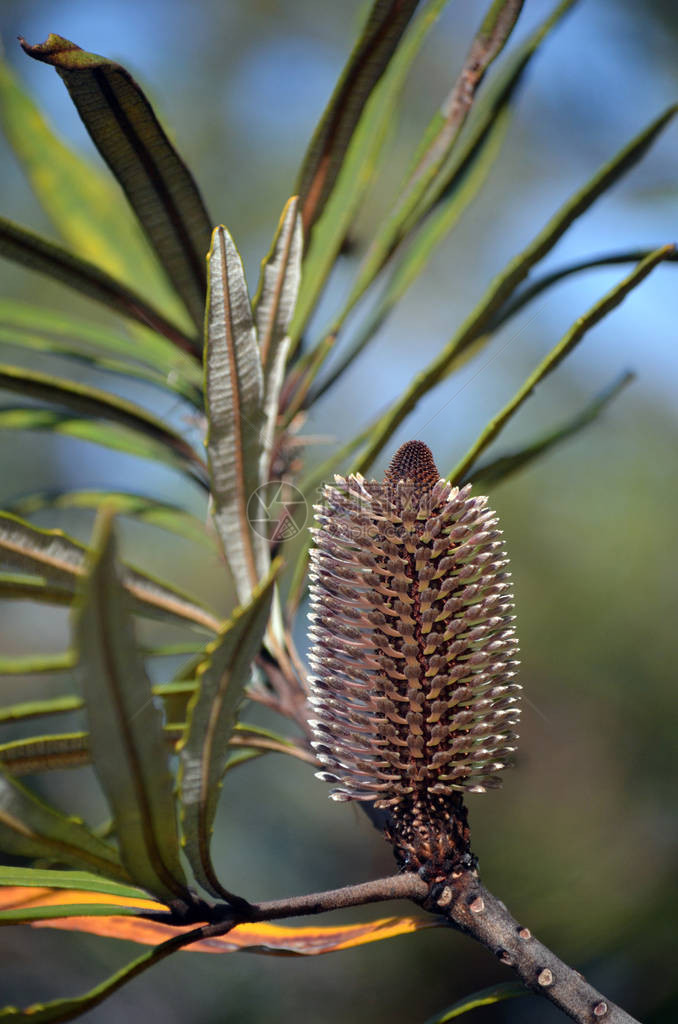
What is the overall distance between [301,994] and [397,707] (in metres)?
1.07

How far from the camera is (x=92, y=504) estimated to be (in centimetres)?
89

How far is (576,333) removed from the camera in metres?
0.51

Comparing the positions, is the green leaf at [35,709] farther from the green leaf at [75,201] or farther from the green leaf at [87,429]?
the green leaf at [75,201]

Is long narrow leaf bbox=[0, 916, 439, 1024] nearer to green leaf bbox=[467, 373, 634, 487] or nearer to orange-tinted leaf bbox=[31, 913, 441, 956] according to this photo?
orange-tinted leaf bbox=[31, 913, 441, 956]

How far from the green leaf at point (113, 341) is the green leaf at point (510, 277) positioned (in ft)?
0.79

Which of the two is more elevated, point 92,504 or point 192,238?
point 192,238

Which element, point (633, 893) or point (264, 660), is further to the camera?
point (633, 893)

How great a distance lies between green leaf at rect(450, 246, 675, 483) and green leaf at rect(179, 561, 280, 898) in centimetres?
24

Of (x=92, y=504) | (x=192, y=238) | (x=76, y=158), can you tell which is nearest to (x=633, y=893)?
(x=92, y=504)

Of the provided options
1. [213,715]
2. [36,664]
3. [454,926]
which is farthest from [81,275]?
[454,926]

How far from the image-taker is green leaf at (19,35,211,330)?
18.6 inches

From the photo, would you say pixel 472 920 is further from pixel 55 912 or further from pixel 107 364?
pixel 107 364

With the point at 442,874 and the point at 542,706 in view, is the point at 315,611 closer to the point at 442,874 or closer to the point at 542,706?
the point at 442,874

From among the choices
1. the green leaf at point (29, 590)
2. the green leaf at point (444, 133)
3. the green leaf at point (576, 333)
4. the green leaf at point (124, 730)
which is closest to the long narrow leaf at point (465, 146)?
the green leaf at point (444, 133)
